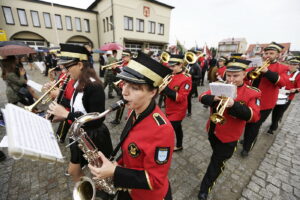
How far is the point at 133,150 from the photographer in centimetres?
152

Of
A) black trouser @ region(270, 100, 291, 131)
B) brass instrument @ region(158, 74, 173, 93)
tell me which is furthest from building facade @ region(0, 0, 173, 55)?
black trouser @ region(270, 100, 291, 131)

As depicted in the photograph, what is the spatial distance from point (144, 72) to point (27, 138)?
1064 millimetres

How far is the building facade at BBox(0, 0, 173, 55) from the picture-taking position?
24.5 metres

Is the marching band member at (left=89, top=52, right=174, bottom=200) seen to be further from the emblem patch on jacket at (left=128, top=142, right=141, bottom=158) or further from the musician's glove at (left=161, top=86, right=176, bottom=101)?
the musician's glove at (left=161, top=86, right=176, bottom=101)

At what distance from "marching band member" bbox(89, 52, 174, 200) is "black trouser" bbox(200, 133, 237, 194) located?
1419 mm

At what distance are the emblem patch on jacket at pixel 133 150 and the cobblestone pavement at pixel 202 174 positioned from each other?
6.92ft

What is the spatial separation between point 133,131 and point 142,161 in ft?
1.07

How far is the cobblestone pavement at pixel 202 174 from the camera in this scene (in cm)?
301

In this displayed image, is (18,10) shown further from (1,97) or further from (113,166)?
(113,166)

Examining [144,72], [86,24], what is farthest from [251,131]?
[86,24]

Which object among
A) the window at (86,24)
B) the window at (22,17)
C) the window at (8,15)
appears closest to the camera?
the window at (8,15)

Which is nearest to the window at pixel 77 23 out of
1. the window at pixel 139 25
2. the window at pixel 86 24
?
the window at pixel 86 24

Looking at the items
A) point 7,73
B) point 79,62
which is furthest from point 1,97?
point 79,62

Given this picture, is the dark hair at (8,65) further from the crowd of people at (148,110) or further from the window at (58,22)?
the window at (58,22)
